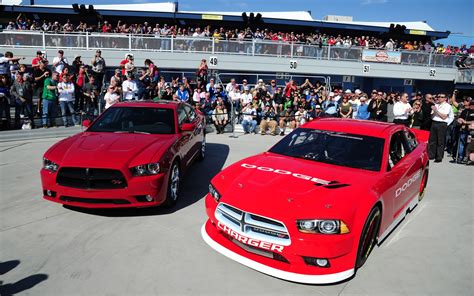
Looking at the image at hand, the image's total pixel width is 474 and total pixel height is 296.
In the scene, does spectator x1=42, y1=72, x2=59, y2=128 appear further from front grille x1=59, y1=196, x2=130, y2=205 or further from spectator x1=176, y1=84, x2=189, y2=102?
front grille x1=59, y1=196, x2=130, y2=205

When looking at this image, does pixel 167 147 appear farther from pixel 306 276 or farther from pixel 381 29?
pixel 381 29

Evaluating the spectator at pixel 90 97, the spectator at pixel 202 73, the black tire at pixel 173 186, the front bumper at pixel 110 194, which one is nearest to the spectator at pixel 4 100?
the spectator at pixel 90 97

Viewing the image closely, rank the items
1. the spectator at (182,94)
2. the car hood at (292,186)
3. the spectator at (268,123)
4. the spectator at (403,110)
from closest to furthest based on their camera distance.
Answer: the car hood at (292,186)
the spectator at (403,110)
the spectator at (182,94)
the spectator at (268,123)

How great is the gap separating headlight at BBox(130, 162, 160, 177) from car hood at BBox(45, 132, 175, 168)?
7cm

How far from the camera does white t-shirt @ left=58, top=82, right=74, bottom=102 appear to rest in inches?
458

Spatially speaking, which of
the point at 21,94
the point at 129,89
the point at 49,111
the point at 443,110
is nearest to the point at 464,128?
the point at 443,110

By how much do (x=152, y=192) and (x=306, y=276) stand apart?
2645mm

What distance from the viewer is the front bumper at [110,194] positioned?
5.14 m

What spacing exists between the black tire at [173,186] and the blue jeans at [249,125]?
783cm

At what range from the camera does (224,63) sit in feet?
67.9

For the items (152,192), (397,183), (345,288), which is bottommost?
(345,288)

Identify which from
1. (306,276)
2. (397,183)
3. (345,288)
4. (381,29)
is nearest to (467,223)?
(397,183)

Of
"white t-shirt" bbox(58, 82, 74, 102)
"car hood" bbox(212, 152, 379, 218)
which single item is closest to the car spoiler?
"car hood" bbox(212, 152, 379, 218)

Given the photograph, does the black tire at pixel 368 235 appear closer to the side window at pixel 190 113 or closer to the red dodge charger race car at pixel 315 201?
the red dodge charger race car at pixel 315 201
